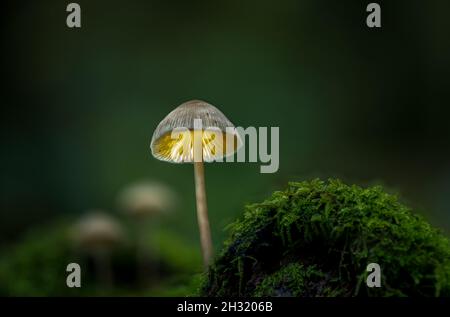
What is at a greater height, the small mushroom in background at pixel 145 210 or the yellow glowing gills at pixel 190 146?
the yellow glowing gills at pixel 190 146

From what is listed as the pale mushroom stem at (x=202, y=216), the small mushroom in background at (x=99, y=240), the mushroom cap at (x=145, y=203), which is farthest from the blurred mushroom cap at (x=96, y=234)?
the pale mushroom stem at (x=202, y=216)

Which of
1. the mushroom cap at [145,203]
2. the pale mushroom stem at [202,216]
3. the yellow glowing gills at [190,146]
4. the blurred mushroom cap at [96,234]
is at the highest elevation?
the yellow glowing gills at [190,146]

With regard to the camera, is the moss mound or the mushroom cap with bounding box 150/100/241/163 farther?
the mushroom cap with bounding box 150/100/241/163

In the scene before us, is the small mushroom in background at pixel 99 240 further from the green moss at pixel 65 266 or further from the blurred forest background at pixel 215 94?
the blurred forest background at pixel 215 94

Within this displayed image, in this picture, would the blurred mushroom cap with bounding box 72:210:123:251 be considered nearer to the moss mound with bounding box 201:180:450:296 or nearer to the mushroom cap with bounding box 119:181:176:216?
the mushroom cap with bounding box 119:181:176:216

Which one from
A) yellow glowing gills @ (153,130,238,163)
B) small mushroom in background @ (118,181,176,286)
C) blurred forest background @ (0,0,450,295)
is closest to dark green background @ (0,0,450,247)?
blurred forest background @ (0,0,450,295)

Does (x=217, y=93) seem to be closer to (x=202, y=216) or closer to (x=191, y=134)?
(x=191, y=134)
